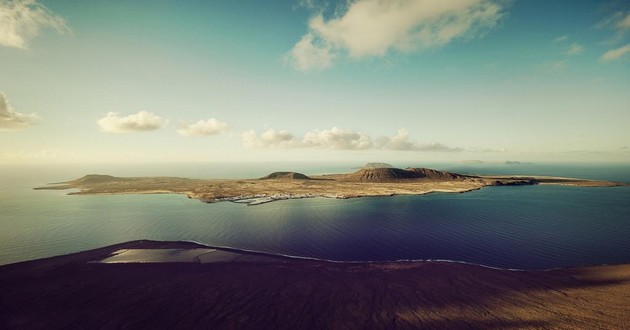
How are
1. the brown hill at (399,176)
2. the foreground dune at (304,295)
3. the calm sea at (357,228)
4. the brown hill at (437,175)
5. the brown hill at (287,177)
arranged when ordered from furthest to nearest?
1. the brown hill at (287,177)
2. the brown hill at (437,175)
3. the brown hill at (399,176)
4. the calm sea at (357,228)
5. the foreground dune at (304,295)

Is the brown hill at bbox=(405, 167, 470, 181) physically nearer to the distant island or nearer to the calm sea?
the distant island

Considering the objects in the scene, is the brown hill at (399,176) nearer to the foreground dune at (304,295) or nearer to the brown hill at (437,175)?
the brown hill at (437,175)

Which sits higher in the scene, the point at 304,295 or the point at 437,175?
the point at 437,175

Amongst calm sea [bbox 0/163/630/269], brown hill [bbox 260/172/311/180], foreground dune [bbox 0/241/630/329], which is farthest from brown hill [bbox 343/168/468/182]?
foreground dune [bbox 0/241/630/329]

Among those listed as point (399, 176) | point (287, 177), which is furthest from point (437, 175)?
point (287, 177)

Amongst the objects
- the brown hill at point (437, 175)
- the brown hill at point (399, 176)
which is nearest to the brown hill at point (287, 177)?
the brown hill at point (399, 176)

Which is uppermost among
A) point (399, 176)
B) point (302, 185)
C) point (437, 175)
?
point (437, 175)

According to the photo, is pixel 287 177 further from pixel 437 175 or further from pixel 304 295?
pixel 304 295
